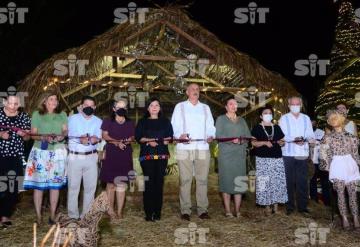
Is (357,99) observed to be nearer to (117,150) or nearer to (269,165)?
(269,165)

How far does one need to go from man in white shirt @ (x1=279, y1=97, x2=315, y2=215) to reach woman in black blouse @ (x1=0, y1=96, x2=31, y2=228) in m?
3.89

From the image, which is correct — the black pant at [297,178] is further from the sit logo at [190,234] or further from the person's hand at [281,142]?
the sit logo at [190,234]

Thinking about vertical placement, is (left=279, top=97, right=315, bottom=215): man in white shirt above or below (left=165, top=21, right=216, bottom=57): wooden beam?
below

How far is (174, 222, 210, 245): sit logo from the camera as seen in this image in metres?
4.90

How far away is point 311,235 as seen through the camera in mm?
5211

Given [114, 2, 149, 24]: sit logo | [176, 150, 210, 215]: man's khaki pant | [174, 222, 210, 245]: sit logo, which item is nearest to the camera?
[174, 222, 210, 245]: sit logo

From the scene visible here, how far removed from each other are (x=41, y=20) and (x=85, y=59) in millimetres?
8527

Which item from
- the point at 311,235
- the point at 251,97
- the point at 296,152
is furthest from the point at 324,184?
the point at 251,97

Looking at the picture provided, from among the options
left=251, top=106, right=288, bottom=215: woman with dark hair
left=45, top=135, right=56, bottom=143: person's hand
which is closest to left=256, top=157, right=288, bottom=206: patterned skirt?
left=251, top=106, right=288, bottom=215: woman with dark hair

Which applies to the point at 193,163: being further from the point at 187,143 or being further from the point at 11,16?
the point at 11,16

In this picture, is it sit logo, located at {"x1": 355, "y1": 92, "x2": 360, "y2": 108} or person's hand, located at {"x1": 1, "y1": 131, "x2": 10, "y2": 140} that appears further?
sit logo, located at {"x1": 355, "y1": 92, "x2": 360, "y2": 108}

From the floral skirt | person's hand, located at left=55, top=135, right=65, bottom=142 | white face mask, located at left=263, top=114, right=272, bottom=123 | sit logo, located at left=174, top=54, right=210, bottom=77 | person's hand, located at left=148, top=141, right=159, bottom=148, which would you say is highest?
sit logo, located at left=174, top=54, right=210, bottom=77

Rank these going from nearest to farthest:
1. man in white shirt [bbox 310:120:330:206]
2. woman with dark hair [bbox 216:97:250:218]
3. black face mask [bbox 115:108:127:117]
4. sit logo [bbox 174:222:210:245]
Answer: sit logo [bbox 174:222:210:245], black face mask [bbox 115:108:127:117], woman with dark hair [bbox 216:97:250:218], man in white shirt [bbox 310:120:330:206]

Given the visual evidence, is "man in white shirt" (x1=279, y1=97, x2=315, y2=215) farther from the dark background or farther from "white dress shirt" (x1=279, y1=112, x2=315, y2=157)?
the dark background
